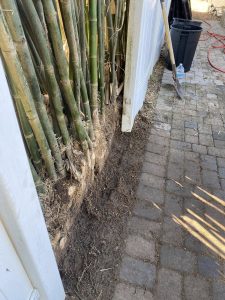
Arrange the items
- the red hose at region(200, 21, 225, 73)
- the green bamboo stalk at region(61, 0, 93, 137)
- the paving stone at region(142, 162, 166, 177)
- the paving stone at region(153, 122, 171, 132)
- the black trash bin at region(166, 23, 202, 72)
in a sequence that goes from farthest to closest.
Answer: the red hose at region(200, 21, 225, 73), the black trash bin at region(166, 23, 202, 72), the paving stone at region(153, 122, 171, 132), the paving stone at region(142, 162, 166, 177), the green bamboo stalk at region(61, 0, 93, 137)

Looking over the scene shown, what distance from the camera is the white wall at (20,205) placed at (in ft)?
2.33

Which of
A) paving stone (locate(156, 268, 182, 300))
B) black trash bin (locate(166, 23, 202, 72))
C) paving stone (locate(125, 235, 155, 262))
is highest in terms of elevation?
black trash bin (locate(166, 23, 202, 72))

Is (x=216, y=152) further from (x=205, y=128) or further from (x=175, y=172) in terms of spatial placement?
(x=175, y=172)

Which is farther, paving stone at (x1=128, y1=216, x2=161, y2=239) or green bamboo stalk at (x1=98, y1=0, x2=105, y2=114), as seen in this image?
paving stone at (x1=128, y1=216, x2=161, y2=239)

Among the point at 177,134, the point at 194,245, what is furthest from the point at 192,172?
the point at 194,245

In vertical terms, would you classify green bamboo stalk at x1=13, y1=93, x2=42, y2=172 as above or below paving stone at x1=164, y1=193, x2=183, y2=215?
above

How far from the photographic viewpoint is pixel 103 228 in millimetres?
1845

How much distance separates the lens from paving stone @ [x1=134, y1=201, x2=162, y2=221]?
1974 millimetres

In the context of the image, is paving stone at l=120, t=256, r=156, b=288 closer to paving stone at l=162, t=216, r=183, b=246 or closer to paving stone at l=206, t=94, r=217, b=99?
paving stone at l=162, t=216, r=183, b=246

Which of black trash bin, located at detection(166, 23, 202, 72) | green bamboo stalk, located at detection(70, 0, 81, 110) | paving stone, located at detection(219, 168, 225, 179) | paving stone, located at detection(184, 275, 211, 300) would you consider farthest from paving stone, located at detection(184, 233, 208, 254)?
black trash bin, located at detection(166, 23, 202, 72)

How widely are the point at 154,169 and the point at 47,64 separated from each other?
1.48 metres

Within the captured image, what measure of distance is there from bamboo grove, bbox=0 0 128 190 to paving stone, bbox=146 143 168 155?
0.75 meters

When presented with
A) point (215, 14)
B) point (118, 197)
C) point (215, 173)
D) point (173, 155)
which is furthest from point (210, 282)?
point (215, 14)

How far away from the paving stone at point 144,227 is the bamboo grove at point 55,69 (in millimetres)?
645
